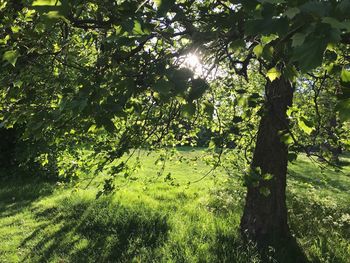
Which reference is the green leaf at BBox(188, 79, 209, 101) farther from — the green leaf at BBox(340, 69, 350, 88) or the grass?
the grass

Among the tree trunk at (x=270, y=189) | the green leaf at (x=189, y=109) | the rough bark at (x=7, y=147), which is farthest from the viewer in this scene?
the rough bark at (x=7, y=147)

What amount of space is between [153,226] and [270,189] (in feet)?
8.85

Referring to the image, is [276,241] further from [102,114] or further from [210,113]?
[102,114]

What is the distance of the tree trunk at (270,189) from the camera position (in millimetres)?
7590

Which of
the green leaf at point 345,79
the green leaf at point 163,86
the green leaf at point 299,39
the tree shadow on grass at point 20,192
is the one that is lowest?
the tree shadow on grass at point 20,192

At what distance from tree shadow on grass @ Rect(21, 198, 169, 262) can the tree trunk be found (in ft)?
6.17

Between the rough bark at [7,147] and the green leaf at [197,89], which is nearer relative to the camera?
the green leaf at [197,89]

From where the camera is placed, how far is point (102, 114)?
255 centimetres

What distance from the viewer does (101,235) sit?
8461 mm

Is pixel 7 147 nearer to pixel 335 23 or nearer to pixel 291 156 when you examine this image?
pixel 291 156

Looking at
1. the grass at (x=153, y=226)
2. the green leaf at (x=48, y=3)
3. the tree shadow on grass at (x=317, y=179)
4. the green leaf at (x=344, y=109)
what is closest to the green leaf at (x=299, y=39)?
the green leaf at (x=344, y=109)

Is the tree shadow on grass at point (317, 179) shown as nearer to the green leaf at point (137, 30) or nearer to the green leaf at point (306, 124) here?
the green leaf at point (306, 124)

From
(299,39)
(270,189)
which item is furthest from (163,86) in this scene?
(270,189)

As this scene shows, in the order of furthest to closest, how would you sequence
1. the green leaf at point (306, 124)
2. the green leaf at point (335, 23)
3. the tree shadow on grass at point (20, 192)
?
the tree shadow on grass at point (20, 192)
the green leaf at point (306, 124)
the green leaf at point (335, 23)
